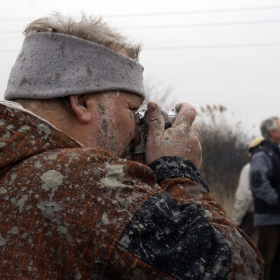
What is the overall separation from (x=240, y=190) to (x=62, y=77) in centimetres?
460

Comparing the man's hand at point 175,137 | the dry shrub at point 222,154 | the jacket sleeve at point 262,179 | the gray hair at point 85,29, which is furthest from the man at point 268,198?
the dry shrub at point 222,154

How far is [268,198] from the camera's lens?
18.0ft

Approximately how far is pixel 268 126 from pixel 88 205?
4824 millimetres

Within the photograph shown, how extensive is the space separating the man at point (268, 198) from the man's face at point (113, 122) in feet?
12.3

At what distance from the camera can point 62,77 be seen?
1830 millimetres

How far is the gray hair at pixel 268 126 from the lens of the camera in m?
6.00

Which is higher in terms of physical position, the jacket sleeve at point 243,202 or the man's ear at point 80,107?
the man's ear at point 80,107

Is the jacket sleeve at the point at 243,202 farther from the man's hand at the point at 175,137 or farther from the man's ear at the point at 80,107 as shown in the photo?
the man's ear at the point at 80,107

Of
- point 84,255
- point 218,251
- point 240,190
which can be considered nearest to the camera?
point 84,255

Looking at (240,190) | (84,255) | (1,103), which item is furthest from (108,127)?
(240,190)

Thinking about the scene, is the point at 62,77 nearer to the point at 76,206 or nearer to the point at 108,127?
the point at 108,127

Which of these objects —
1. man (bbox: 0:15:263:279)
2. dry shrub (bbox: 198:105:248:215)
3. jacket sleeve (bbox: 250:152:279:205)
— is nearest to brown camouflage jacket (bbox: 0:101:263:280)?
man (bbox: 0:15:263:279)

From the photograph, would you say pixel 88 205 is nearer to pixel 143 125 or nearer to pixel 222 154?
pixel 143 125

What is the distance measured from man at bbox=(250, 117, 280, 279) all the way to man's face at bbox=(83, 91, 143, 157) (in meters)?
3.74
